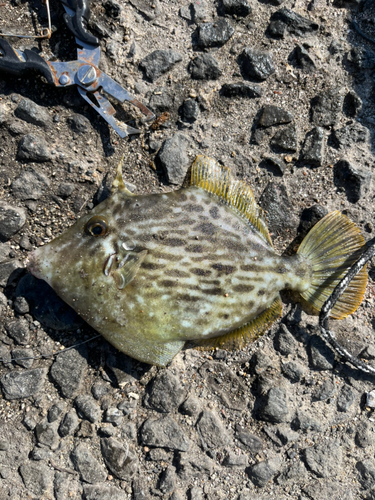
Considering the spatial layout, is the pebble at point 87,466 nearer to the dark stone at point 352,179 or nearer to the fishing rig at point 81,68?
the fishing rig at point 81,68

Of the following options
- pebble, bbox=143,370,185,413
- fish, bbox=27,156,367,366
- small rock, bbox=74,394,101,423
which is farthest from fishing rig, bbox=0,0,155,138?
small rock, bbox=74,394,101,423

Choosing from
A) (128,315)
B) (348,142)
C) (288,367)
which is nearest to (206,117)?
(348,142)

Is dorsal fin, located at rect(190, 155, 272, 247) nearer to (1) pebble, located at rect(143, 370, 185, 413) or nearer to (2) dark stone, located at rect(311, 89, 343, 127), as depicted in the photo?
(2) dark stone, located at rect(311, 89, 343, 127)

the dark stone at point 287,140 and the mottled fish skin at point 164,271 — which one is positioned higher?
the dark stone at point 287,140

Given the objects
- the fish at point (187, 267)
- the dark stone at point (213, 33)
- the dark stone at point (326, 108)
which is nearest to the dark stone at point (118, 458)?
the fish at point (187, 267)

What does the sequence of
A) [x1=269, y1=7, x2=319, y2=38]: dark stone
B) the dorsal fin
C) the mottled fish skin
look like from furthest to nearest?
[x1=269, y1=7, x2=319, y2=38]: dark stone
the dorsal fin
the mottled fish skin
